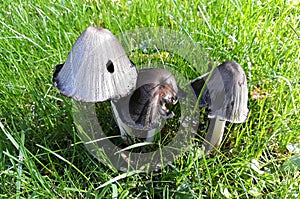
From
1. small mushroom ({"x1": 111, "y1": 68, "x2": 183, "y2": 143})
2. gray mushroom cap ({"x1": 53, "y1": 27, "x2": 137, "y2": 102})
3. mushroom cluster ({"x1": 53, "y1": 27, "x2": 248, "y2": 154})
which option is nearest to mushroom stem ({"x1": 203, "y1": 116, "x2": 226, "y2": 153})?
mushroom cluster ({"x1": 53, "y1": 27, "x2": 248, "y2": 154})

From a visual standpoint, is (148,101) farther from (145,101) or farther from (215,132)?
(215,132)

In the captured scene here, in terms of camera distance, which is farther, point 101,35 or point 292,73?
point 292,73

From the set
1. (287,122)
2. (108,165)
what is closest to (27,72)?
(108,165)

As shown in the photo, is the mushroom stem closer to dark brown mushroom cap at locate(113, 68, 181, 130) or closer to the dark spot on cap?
dark brown mushroom cap at locate(113, 68, 181, 130)

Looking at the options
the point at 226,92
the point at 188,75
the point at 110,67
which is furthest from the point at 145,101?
the point at 188,75

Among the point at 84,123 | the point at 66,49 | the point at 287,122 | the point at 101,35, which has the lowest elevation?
the point at 287,122

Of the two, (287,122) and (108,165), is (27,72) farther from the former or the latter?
(287,122)

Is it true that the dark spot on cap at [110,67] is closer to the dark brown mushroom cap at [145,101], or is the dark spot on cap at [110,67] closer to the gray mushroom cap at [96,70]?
the gray mushroom cap at [96,70]
